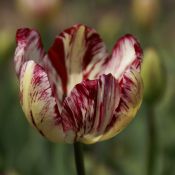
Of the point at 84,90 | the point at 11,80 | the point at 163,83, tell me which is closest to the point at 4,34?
the point at 11,80

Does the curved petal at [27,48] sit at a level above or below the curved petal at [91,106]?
above

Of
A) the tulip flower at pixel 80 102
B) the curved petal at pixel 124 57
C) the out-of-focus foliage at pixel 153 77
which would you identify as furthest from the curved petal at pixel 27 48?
the out-of-focus foliage at pixel 153 77

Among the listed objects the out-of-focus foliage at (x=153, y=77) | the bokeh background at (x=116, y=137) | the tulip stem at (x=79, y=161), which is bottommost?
the bokeh background at (x=116, y=137)

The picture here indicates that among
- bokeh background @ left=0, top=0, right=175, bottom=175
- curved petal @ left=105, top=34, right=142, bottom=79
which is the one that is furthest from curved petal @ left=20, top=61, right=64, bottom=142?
bokeh background @ left=0, top=0, right=175, bottom=175

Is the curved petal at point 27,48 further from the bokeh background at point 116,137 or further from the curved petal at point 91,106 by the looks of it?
the bokeh background at point 116,137

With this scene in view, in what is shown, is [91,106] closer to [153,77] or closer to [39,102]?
[39,102]

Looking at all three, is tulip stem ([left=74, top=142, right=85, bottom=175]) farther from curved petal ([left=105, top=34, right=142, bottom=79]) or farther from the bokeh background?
the bokeh background
